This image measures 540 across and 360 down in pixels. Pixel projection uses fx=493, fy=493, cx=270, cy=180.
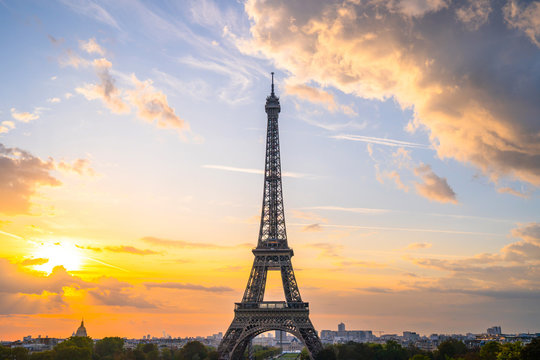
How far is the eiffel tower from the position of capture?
295ft

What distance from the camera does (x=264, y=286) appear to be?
96.7 m

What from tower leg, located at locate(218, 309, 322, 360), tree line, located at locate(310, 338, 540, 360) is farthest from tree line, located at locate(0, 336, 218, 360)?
tree line, located at locate(310, 338, 540, 360)

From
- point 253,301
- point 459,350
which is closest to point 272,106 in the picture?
point 253,301

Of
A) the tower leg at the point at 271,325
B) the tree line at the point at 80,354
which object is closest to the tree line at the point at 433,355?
the tower leg at the point at 271,325

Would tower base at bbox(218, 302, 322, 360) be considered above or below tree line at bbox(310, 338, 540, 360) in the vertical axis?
above

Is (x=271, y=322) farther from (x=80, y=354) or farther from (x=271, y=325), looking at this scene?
(x=80, y=354)

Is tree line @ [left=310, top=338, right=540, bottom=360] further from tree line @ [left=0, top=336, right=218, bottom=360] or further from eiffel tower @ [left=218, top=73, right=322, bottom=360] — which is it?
tree line @ [left=0, top=336, right=218, bottom=360]

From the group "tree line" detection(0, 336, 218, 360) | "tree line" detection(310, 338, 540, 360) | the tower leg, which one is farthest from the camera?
"tree line" detection(0, 336, 218, 360)

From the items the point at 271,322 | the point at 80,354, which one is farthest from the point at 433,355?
the point at 80,354

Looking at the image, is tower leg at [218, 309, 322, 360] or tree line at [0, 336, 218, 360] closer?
tower leg at [218, 309, 322, 360]

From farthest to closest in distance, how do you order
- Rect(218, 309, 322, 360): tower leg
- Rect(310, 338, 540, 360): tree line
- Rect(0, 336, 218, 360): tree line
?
Rect(0, 336, 218, 360): tree line < Rect(218, 309, 322, 360): tower leg < Rect(310, 338, 540, 360): tree line

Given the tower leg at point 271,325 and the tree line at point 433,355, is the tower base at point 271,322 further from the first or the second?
the tree line at point 433,355

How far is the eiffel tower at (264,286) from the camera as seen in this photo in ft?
295

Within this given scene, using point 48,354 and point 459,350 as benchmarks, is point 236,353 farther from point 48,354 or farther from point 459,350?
point 459,350
